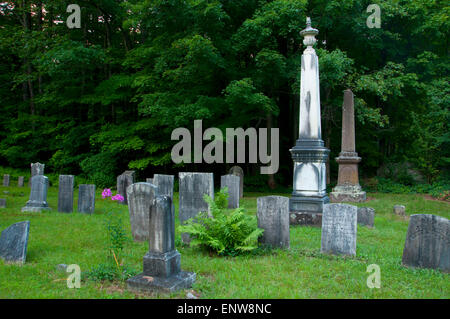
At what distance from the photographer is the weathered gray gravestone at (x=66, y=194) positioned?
414 inches

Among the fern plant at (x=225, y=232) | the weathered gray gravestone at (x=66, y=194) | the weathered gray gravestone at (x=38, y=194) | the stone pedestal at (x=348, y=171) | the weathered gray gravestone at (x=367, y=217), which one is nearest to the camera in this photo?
the fern plant at (x=225, y=232)

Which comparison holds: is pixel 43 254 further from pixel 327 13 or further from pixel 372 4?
pixel 372 4

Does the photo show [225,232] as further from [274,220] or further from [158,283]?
[158,283]

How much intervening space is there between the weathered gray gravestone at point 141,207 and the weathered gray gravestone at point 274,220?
2.44 m

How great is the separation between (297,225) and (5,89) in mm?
26817

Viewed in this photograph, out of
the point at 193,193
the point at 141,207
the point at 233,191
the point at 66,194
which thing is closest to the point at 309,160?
the point at 193,193

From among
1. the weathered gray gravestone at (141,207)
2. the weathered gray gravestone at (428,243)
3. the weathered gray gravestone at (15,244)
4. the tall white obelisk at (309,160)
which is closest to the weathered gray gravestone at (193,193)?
the weathered gray gravestone at (141,207)

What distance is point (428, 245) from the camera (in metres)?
5.23

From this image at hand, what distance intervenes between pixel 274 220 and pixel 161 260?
269cm

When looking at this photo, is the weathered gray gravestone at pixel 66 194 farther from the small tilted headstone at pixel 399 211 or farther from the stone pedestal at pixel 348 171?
the small tilted headstone at pixel 399 211

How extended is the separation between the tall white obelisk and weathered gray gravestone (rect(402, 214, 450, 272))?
331 centimetres

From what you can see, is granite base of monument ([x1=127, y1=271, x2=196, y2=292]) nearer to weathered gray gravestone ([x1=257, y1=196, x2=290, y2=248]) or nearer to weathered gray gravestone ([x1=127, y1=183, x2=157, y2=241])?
weathered gray gravestone ([x1=257, y1=196, x2=290, y2=248])

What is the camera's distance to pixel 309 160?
353 inches
